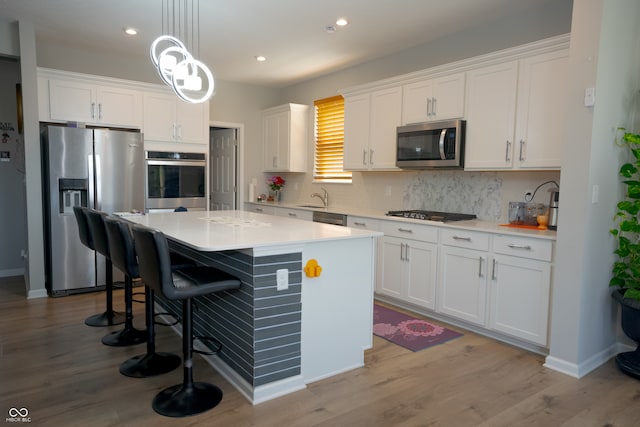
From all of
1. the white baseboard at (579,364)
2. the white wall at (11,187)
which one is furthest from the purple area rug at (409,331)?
the white wall at (11,187)

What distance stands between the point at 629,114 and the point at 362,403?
8.62 feet

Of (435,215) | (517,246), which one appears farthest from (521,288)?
(435,215)

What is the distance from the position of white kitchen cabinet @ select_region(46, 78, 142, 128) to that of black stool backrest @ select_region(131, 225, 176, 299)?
3.06 m

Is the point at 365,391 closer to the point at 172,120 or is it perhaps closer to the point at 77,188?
the point at 77,188

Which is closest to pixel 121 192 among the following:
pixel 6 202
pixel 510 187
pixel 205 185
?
pixel 205 185

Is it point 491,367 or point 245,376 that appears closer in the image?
point 245,376

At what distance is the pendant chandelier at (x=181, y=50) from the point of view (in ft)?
9.61

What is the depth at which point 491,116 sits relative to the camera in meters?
3.56

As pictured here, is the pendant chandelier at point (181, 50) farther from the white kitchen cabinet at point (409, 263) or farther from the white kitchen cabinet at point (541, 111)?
the white kitchen cabinet at point (541, 111)

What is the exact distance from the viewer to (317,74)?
5.95 m

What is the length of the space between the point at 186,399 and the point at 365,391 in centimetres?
101

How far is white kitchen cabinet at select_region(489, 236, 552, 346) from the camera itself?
9.75 feet

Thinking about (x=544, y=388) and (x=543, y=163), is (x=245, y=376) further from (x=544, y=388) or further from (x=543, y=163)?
(x=543, y=163)

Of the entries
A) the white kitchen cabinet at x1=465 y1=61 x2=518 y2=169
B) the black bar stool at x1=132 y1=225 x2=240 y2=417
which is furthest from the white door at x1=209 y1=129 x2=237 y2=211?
the black bar stool at x1=132 y1=225 x2=240 y2=417
